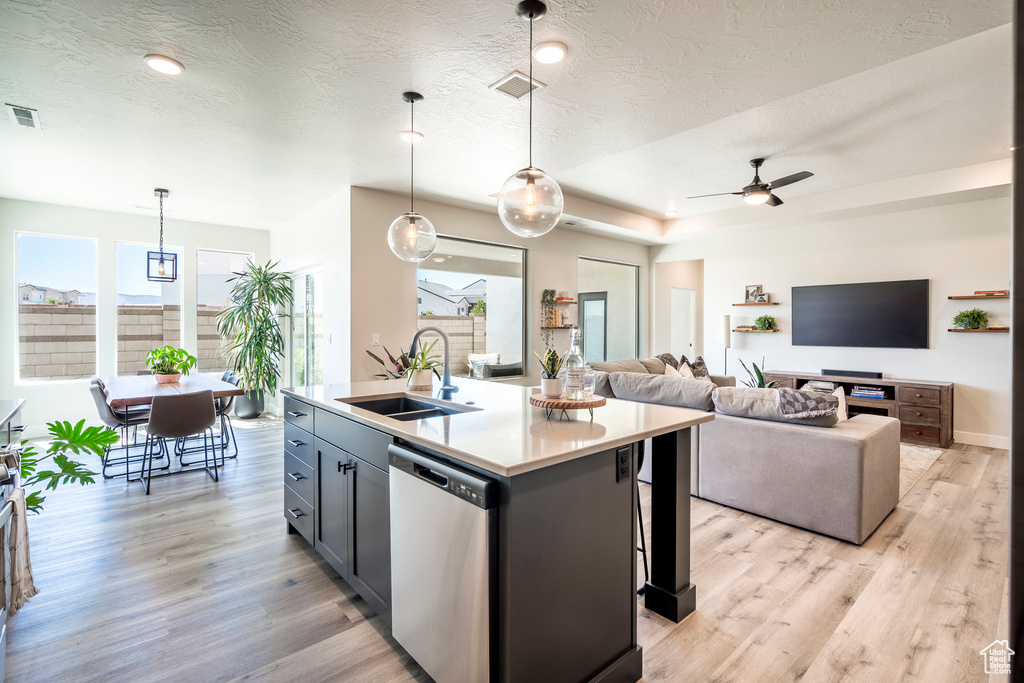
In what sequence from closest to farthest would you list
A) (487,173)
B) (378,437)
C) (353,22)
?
(378,437) < (353,22) < (487,173)

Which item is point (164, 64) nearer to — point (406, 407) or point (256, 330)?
point (406, 407)

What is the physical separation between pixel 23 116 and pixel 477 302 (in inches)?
163

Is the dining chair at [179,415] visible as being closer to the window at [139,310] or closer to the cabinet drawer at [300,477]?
the cabinet drawer at [300,477]

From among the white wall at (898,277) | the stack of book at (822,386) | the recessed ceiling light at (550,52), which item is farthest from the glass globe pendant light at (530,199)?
the white wall at (898,277)

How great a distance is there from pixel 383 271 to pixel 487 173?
1.53 metres

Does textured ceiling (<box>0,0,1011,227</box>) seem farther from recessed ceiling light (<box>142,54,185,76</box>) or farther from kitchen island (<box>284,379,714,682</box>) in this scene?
kitchen island (<box>284,379,714,682</box>)

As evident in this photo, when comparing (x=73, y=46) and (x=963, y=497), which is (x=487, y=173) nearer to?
(x=73, y=46)

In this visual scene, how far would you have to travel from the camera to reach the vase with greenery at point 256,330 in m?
6.27

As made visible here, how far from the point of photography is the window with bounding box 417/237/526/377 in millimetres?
5695

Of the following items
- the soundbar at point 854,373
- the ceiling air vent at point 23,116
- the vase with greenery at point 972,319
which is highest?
the ceiling air vent at point 23,116

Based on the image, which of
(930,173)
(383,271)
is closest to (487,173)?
(383,271)

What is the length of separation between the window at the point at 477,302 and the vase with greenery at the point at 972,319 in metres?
4.87

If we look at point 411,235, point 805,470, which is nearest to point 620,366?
point 805,470

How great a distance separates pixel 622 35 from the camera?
2336mm
